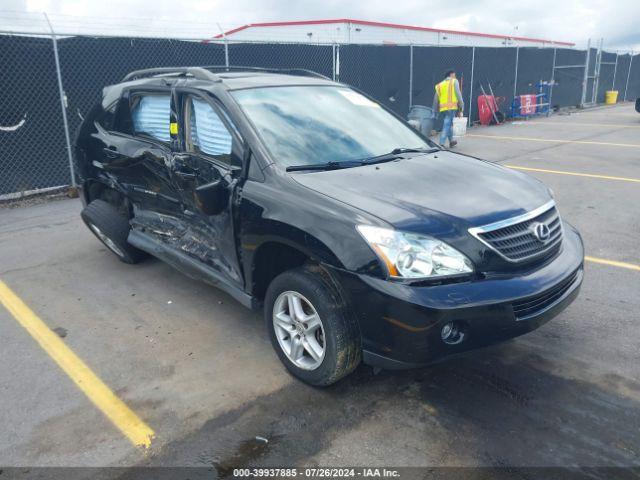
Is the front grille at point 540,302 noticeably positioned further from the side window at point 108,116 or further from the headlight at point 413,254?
the side window at point 108,116

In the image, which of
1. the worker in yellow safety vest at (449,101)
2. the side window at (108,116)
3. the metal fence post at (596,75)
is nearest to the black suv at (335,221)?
the side window at (108,116)

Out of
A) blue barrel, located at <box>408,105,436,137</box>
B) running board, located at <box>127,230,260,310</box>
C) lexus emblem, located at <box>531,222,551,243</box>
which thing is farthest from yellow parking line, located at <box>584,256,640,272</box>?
blue barrel, located at <box>408,105,436,137</box>

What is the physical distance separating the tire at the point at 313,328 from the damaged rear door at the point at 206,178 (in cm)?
47

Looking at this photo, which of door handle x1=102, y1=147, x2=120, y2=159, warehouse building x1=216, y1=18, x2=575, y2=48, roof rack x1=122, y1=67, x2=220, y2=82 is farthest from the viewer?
warehouse building x1=216, y1=18, x2=575, y2=48

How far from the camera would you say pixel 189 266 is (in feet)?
13.2

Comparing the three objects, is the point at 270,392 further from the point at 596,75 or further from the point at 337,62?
the point at 596,75

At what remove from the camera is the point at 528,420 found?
9.40 feet

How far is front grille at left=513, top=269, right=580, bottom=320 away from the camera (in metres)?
2.79

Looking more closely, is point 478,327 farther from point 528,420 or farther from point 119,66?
point 119,66

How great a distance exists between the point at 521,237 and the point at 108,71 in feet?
26.3

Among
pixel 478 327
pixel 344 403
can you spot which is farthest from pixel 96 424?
pixel 478 327

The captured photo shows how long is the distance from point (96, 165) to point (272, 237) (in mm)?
2828

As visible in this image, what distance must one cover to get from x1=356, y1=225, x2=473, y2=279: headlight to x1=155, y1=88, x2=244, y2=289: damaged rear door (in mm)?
1146

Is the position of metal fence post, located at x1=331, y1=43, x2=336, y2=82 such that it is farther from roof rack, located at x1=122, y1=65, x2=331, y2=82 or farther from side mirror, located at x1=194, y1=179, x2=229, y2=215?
side mirror, located at x1=194, y1=179, x2=229, y2=215
